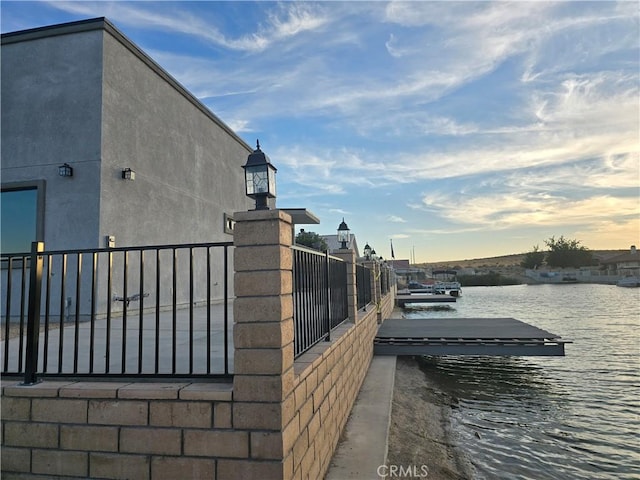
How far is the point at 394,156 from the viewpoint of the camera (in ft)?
47.4

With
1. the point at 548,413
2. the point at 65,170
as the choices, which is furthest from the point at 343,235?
the point at 65,170

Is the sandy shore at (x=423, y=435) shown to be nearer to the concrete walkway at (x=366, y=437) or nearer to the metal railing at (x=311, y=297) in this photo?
the concrete walkway at (x=366, y=437)

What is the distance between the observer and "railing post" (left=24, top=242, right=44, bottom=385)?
2.63 metres

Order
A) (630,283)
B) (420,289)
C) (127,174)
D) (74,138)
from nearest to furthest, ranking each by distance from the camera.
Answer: (74,138) < (127,174) < (420,289) < (630,283)

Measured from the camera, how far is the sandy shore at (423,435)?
3.87 m

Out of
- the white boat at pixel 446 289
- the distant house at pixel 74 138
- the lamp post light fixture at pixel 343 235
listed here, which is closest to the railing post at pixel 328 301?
the lamp post light fixture at pixel 343 235

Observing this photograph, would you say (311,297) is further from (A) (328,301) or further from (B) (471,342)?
(B) (471,342)

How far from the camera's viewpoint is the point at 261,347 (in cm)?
221

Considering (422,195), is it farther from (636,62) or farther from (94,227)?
(94,227)

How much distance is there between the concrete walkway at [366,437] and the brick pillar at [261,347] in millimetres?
1162

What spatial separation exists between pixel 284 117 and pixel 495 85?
5.39m

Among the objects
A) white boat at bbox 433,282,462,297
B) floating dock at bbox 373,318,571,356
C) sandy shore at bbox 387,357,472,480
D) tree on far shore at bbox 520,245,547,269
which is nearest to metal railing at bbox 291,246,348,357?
sandy shore at bbox 387,357,472,480

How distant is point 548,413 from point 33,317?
6850 mm

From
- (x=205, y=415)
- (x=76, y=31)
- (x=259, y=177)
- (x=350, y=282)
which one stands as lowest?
(x=205, y=415)
